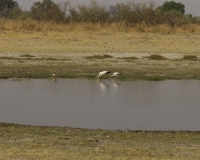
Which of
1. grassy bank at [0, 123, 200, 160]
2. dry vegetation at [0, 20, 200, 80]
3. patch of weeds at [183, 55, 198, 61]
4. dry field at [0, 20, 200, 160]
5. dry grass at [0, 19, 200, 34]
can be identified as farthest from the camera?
dry grass at [0, 19, 200, 34]

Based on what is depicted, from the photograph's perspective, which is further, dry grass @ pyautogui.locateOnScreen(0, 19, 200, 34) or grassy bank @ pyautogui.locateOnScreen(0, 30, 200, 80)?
dry grass @ pyautogui.locateOnScreen(0, 19, 200, 34)

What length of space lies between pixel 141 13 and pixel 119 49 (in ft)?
25.1

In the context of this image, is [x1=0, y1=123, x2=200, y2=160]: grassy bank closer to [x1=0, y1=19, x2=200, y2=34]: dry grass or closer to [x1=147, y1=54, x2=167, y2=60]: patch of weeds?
[x1=147, y1=54, x2=167, y2=60]: patch of weeds

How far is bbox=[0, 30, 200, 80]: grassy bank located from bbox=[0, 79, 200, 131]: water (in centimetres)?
172

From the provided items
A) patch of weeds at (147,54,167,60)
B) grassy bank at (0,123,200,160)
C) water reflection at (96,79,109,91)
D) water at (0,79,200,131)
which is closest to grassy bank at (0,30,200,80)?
patch of weeds at (147,54,167,60)

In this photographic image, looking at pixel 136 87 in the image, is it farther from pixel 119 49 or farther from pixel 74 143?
pixel 119 49

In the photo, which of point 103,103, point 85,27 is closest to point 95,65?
point 103,103

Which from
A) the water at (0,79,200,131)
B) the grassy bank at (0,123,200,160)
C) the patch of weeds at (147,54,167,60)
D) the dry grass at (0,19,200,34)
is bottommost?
the water at (0,79,200,131)

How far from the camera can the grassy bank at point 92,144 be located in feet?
22.6

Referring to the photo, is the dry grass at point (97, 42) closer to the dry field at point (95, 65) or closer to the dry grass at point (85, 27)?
the dry field at point (95, 65)

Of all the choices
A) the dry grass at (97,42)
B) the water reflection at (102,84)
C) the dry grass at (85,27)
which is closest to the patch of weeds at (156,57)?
the dry grass at (97,42)

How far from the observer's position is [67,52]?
23.4 metres

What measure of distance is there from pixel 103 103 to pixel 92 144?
4656mm

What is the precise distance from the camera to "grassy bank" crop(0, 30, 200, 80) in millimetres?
18078
